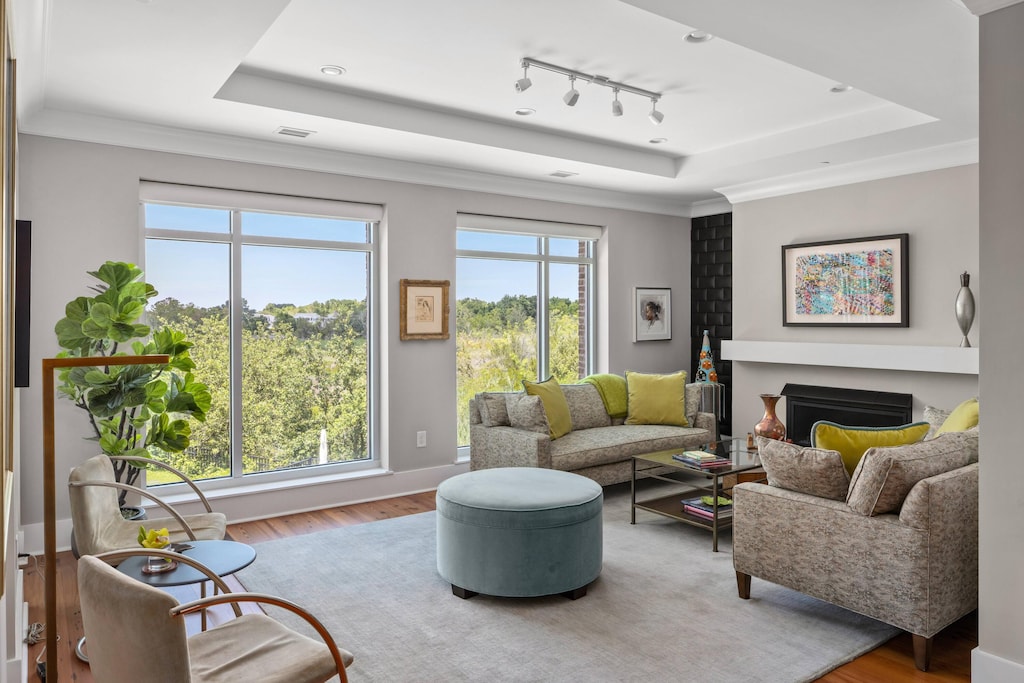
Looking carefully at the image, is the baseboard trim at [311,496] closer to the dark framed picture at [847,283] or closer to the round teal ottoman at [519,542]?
the round teal ottoman at [519,542]

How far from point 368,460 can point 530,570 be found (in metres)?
2.50

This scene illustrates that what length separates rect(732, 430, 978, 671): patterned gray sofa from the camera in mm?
2639

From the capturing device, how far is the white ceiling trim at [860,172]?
16.3ft

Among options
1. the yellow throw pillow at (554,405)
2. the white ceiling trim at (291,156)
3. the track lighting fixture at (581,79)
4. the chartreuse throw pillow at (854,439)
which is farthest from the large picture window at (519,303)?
the chartreuse throw pillow at (854,439)

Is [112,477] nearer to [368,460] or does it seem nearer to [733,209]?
[368,460]

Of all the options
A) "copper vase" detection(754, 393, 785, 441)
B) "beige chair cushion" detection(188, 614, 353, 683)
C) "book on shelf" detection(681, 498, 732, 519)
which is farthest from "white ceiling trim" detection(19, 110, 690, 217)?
"beige chair cushion" detection(188, 614, 353, 683)

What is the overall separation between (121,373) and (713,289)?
18.1ft

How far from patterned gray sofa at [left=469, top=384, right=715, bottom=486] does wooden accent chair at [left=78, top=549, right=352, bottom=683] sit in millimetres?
2917

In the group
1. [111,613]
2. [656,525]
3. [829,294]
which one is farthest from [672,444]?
[111,613]

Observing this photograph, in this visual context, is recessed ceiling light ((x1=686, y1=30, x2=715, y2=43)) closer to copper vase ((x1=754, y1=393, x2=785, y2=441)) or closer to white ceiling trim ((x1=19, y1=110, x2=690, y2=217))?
copper vase ((x1=754, y1=393, x2=785, y2=441))

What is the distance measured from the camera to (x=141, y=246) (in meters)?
4.46

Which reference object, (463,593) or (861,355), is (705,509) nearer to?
(463,593)

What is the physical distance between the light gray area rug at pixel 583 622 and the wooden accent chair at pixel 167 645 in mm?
755

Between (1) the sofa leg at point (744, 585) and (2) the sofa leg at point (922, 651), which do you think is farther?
(1) the sofa leg at point (744, 585)
